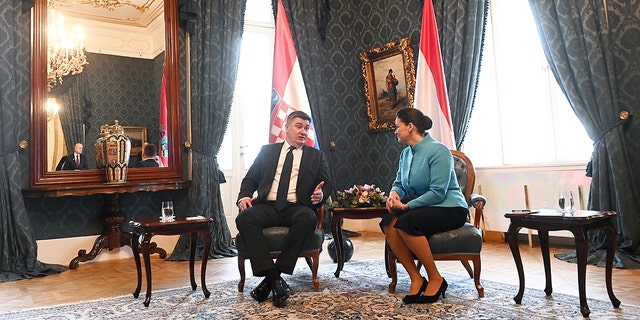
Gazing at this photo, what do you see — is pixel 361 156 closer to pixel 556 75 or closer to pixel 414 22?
pixel 414 22

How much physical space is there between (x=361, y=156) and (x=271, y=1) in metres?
2.25

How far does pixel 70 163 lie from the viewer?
171 inches

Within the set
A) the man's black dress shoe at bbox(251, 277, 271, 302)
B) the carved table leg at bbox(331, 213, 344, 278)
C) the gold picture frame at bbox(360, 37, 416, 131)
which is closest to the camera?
the man's black dress shoe at bbox(251, 277, 271, 302)

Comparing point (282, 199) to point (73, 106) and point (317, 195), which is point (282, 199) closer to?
point (317, 195)

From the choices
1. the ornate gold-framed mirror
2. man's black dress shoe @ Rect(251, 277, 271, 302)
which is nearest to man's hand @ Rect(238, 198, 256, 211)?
man's black dress shoe @ Rect(251, 277, 271, 302)

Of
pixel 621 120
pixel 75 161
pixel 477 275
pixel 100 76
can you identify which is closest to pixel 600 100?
pixel 621 120

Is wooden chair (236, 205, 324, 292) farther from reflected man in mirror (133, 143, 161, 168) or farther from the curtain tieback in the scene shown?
the curtain tieback

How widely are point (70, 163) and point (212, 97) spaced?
151 cm

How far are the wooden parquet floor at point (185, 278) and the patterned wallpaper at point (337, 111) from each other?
0.54m

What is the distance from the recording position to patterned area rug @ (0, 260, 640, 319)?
2396 mm

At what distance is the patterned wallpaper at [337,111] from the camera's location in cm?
450

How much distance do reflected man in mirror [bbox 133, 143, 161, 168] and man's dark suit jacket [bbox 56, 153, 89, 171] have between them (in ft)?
1.53

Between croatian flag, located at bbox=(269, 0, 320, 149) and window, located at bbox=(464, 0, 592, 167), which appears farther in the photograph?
croatian flag, located at bbox=(269, 0, 320, 149)

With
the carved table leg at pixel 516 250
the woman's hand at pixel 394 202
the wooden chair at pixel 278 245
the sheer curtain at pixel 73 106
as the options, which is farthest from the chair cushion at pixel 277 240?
the sheer curtain at pixel 73 106
